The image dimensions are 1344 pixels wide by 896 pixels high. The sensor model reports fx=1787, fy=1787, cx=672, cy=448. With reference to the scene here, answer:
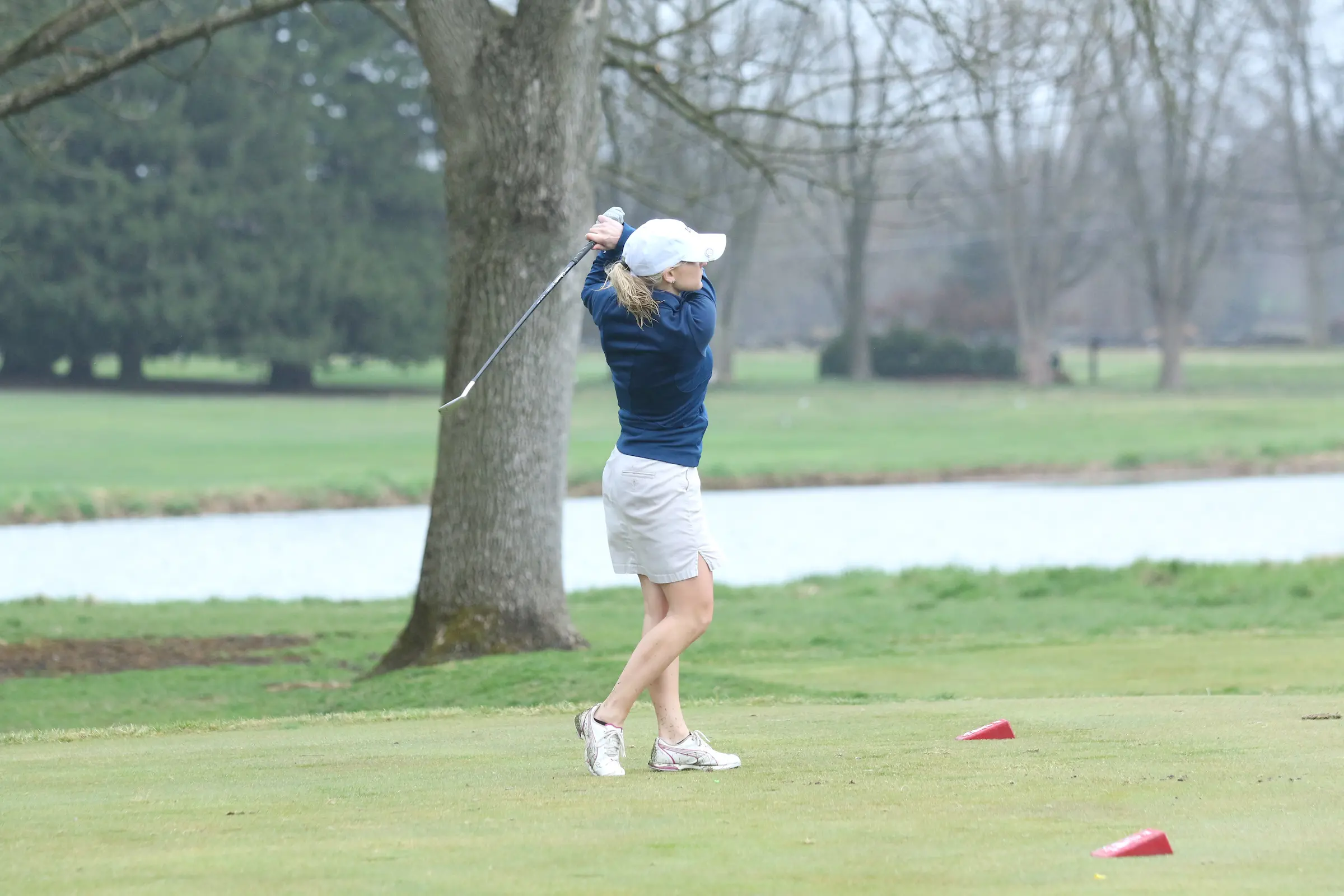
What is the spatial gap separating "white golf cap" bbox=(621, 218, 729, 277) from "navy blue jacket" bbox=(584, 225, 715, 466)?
108mm

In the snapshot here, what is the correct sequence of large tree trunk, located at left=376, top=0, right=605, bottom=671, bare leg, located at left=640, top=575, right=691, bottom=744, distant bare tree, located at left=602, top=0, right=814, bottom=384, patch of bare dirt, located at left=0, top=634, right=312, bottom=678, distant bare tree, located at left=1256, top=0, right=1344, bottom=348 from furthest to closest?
distant bare tree, located at left=1256, top=0, right=1344, bottom=348
distant bare tree, located at left=602, top=0, right=814, bottom=384
patch of bare dirt, located at left=0, top=634, right=312, bottom=678
large tree trunk, located at left=376, top=0, right=605, bottom=671
bare leg, located at left=640, top=575, right=691, bottom=744

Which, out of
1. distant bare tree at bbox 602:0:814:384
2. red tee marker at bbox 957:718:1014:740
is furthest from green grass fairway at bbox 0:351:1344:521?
red tee marker at bbox 957:718:1014:740

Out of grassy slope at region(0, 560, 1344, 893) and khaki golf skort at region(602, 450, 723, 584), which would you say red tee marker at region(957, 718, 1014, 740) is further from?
khaki golf skort at region(602, 450, 723, 584)

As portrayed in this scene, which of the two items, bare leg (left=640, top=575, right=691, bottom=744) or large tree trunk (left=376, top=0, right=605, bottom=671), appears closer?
bare leg (left=640, top=575, right=691, bottom=744)

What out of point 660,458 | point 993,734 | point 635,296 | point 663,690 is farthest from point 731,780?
point 635,296

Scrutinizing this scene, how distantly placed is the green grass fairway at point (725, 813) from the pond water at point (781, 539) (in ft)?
42.7

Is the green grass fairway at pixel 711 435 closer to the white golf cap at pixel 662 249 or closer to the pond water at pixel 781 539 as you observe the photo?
the pond water at pixel 781 539

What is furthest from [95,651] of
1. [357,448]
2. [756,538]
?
[357,448]

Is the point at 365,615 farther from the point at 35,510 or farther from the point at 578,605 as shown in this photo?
the point at 35,510

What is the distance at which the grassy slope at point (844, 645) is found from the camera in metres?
Answer: 10.7

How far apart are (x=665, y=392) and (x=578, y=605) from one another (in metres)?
11.5

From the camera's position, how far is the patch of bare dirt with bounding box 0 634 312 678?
1334 centimetres

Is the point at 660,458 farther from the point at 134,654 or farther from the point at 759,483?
the point at 759,483

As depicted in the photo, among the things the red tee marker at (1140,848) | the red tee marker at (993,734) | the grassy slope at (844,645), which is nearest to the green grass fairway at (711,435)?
the grassy slope at (844,645)
